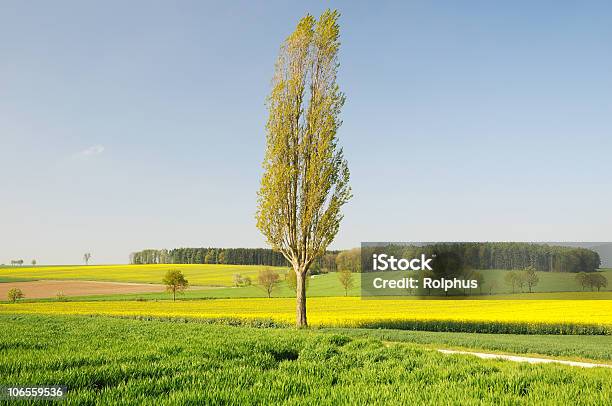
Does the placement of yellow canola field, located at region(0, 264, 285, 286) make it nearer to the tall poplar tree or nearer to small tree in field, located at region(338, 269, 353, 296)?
small tree in field, located at region(338, 269, 353, 296)

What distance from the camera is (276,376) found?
698 cm

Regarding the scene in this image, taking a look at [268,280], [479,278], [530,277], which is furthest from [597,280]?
[268,280]

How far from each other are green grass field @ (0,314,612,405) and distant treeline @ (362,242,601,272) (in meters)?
57.1

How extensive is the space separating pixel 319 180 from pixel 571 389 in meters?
18.3

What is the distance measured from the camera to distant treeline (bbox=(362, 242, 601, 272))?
62031mm

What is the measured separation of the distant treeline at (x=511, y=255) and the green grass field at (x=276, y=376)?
57118 mm

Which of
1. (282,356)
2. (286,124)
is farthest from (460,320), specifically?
(282,356)

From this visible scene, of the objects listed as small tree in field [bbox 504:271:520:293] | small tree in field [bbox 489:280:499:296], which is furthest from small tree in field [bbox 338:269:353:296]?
small tree in field [bbox 504:271:520:293]

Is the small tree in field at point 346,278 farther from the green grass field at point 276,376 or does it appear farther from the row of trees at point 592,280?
the green grass field at point 276,376

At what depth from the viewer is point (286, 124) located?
25016 millimetres

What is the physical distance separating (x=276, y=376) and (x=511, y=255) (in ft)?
243

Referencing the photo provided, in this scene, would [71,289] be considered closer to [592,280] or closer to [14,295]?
[14,295]

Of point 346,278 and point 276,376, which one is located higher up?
point 276,376

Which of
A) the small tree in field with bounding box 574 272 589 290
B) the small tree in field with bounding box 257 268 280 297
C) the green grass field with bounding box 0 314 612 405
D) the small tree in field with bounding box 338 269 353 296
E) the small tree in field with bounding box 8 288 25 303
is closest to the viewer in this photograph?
the green grass field with bounding box 0 314 612 405
